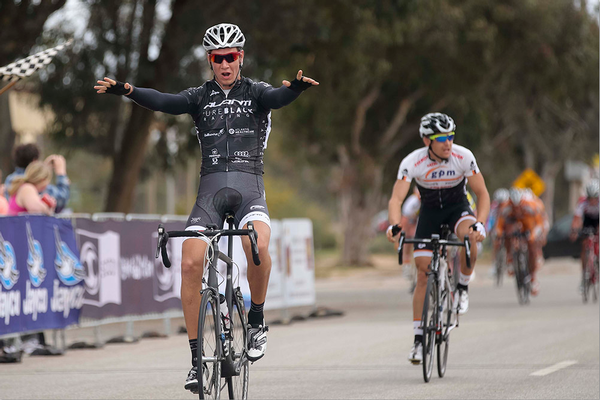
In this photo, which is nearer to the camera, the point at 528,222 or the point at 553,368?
the point at 553,368

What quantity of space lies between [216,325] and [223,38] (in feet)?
6.20

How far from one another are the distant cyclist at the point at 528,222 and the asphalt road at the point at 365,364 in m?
2.30

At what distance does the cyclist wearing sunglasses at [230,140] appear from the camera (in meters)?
6.72

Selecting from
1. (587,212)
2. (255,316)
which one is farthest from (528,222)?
(255,316)

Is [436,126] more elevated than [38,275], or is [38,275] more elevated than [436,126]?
[436,126]

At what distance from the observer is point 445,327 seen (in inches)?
379

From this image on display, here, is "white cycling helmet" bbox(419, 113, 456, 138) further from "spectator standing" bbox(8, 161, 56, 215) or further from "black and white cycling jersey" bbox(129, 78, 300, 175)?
"spectator standing" bbox(8, 161, 56, 215)

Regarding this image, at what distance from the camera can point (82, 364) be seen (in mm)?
10953

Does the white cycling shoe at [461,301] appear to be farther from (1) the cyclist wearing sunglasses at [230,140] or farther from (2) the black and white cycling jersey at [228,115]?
(2) the black and white cycling jersey at [228,115]

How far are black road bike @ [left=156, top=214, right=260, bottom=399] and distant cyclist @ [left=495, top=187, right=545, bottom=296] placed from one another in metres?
13.6

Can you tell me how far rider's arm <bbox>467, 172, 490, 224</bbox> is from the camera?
9.45 meters

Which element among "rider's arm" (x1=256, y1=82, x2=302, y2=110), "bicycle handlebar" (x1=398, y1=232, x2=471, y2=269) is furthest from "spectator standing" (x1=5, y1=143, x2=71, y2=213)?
"rider's arm" (x1=256, y1=82, x2=302, y2=110)

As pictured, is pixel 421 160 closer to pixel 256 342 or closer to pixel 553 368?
pixel 553 368

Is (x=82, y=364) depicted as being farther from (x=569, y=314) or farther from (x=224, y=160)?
(x=569, y=314)
